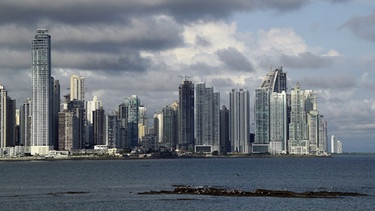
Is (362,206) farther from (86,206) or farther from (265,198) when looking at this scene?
(86,206)

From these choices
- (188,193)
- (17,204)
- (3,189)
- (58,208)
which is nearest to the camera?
(58,208)

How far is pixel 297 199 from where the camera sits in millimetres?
112688

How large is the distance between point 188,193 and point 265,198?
1552 centimetres

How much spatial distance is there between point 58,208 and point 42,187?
50272 millimetres

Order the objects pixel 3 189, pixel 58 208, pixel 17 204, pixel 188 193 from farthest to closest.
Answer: pixel 3 189, pixel 188 193, pixel 17 204, pixel 58 208

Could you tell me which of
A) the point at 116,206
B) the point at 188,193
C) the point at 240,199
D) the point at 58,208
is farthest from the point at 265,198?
the point at 58,208

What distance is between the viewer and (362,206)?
104m

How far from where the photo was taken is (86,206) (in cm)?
10356

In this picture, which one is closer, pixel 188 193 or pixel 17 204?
pixel 17 204

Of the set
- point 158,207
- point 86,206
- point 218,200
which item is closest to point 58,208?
point 86,206

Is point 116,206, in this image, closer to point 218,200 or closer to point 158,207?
point 158,207

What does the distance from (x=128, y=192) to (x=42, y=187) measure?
1101 inches

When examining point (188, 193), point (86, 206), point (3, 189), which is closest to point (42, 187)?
point (3, 189)

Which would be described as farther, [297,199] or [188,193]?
[188,193]
